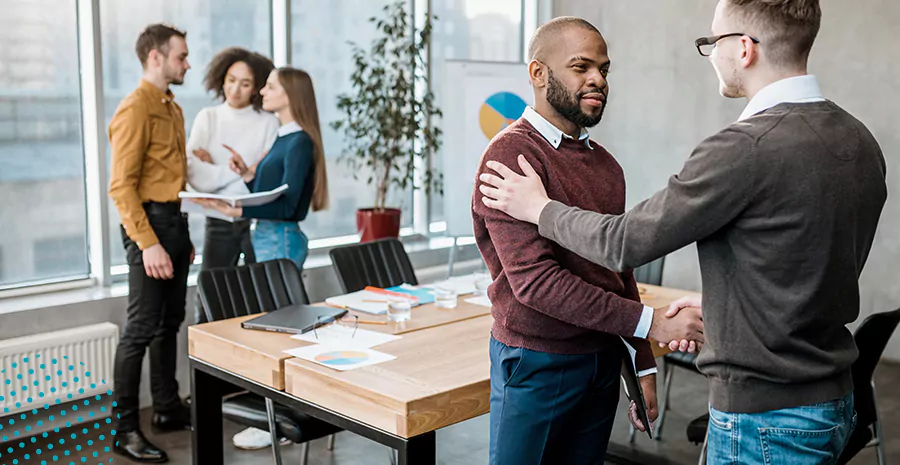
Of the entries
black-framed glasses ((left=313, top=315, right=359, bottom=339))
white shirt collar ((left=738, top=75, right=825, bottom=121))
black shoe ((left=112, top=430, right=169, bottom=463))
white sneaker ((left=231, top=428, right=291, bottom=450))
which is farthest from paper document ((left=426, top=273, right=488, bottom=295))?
white shirt collar ((left=738, top=75, right=825, bottom=121))

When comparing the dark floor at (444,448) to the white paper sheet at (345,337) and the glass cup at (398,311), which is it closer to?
the glass cup at (398,311)

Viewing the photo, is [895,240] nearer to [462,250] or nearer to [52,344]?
[462,250]

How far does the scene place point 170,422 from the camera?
427cm

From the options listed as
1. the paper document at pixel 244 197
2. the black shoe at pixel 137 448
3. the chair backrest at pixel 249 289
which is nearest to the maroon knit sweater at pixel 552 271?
the chair backrest at pixel 249 289

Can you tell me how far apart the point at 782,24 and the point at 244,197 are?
2.64m

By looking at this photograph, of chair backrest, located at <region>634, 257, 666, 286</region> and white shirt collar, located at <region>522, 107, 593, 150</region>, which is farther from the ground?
white shirt collar, located at <region>522, 107, 593, 150</region>

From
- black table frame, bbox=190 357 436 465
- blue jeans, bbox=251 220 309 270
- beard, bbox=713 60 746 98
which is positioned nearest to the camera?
beard, bbox=713 60 746 98

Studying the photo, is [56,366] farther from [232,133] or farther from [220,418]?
[220,418]

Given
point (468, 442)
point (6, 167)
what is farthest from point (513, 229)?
point (6, 167)

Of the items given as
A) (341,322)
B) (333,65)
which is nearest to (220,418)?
(341,322)

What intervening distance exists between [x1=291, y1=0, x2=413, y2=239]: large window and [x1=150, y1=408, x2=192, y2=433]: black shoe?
1.77m

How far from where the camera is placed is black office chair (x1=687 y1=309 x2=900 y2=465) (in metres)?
2.92

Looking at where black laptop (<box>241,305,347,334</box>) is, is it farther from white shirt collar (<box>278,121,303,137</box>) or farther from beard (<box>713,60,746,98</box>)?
beard (<box>713,60,746,98</box>)

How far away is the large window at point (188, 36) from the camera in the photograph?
183 inches
